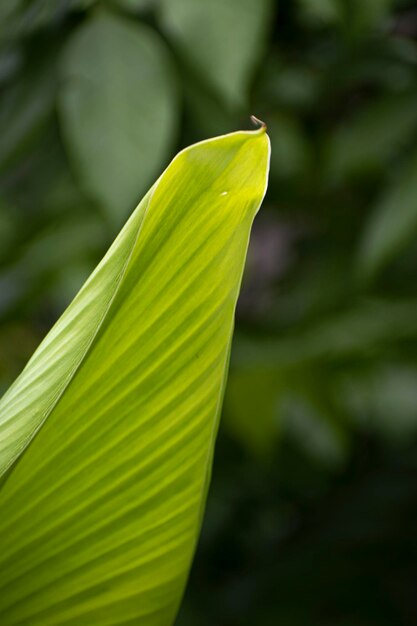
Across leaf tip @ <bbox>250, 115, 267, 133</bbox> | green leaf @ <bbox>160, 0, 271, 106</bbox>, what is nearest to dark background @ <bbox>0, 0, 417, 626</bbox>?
green leaf @ <bbox>160, 0, 271, 106</bbox>

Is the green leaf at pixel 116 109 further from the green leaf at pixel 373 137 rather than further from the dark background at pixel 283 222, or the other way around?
the green leaf at pixel 373 137

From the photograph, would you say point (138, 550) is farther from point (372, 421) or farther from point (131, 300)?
point (372, 421)

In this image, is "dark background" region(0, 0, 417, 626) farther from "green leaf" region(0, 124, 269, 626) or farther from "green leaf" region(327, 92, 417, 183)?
"green leaf" region(0, 124, 269, 626)

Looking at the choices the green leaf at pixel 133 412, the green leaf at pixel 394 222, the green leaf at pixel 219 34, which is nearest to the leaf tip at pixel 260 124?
the green leaf at pixel 133 412

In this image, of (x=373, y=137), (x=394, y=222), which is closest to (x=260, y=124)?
(x=394, y=222)

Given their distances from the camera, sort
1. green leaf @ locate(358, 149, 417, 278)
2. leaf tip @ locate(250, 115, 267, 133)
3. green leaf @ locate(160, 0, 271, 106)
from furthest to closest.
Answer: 1. green leaf @ locate(358, 149, 417, 278)
2. green leaf @ locate(160, 0, 271, 106)
3. leaf tip @ locate(250, 115, 267, 133)
